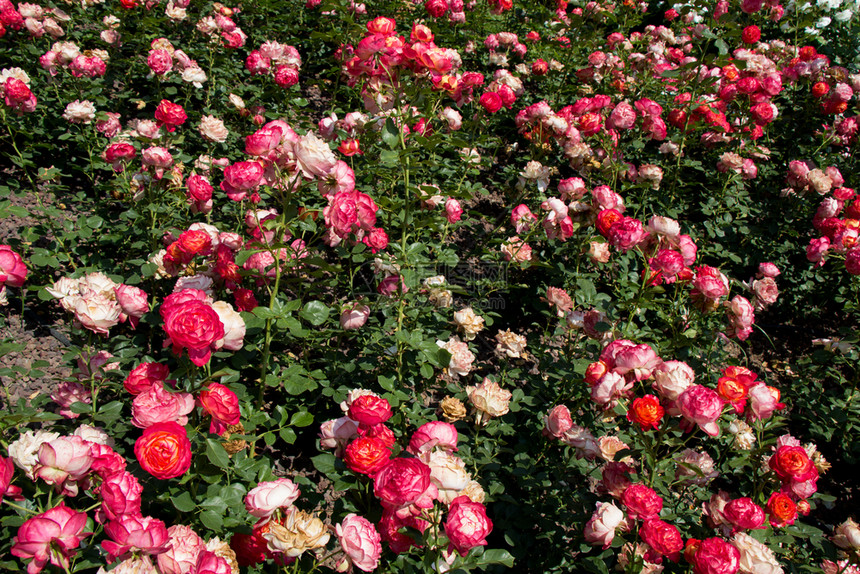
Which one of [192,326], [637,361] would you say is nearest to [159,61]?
[192,326]

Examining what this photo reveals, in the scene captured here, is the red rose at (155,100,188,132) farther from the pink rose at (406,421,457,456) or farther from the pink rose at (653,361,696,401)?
the pink rose at (653,361,696,401)

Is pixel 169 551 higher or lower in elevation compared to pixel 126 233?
higher

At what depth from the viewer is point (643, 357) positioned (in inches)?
52.5

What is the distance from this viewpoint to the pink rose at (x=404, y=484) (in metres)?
1.00

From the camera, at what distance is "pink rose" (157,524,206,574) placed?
37.9 inches

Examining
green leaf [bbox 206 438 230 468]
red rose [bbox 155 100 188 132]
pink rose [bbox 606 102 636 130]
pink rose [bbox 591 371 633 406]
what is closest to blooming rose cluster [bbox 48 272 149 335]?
green leaf [bbox 206 438 230 468]

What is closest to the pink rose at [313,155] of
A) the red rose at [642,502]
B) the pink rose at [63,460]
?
the pink rose at [63,460]

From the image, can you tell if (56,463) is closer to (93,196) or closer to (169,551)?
(169,551)

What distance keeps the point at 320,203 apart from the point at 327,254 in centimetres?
25

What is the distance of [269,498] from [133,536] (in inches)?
9.7

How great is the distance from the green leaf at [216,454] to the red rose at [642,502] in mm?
980

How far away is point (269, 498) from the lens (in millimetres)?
1064

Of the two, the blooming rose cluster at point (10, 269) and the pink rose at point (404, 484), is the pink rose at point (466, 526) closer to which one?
the pink rose at point (404, 484)

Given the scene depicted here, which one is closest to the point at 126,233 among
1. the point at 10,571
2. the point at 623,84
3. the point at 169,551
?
the point at 10,571
